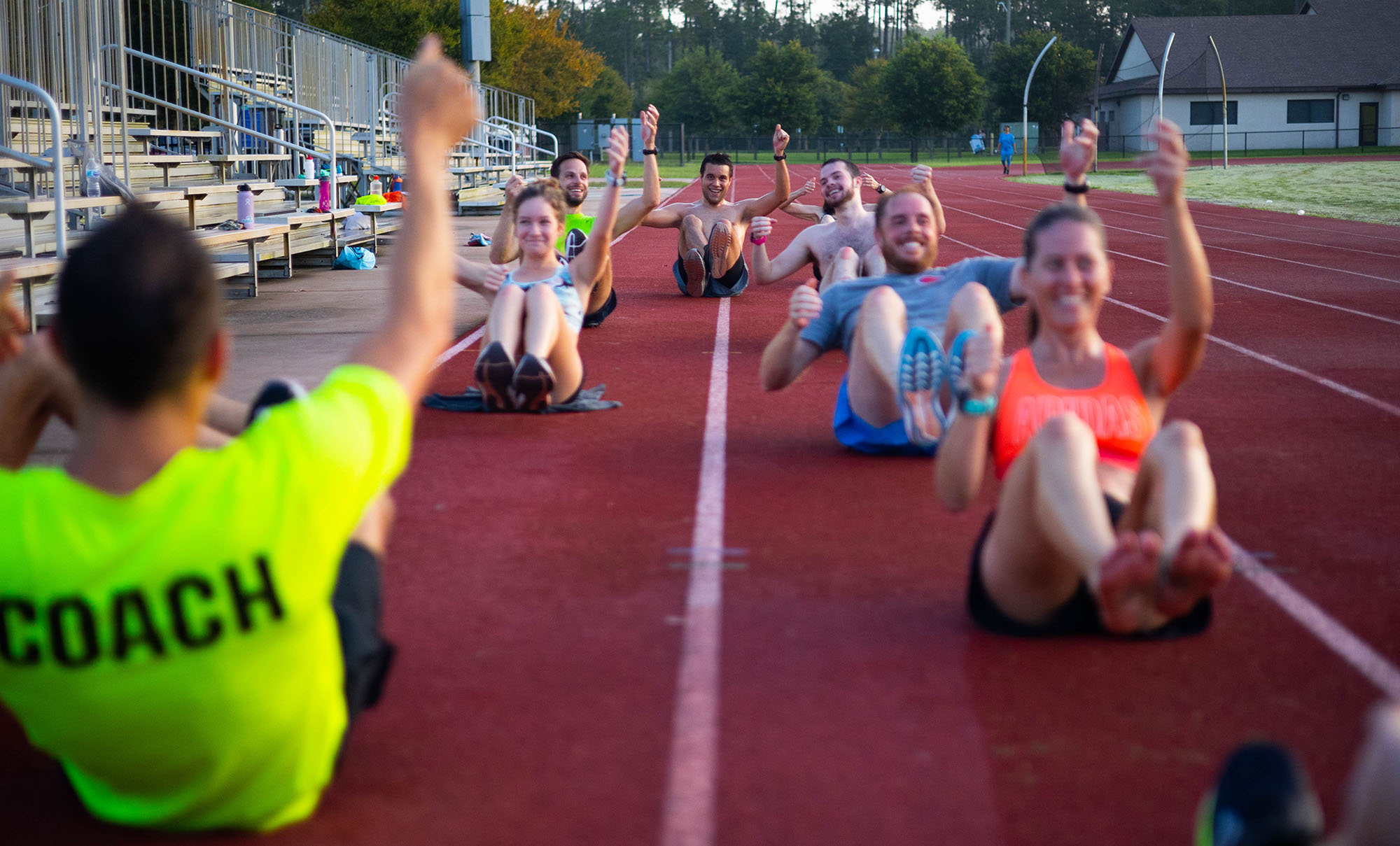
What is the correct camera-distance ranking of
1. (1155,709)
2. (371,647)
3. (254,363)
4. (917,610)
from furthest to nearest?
(254,363) < (917,610) < (1155,709) < (371,647)

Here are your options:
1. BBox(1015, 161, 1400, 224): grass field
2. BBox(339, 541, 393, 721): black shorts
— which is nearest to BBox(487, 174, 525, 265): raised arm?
BBox(339, 541, 393, 721): black shorts

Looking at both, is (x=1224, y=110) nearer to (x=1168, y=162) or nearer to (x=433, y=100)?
(x=1168, y=162)

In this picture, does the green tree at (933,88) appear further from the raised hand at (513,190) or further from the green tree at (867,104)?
the raised hand at (513,190)

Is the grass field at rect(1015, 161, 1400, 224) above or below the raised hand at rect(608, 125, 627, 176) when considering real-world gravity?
above

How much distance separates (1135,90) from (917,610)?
64267mm

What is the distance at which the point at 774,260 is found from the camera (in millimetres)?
9195

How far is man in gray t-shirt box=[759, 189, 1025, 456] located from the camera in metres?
5.57

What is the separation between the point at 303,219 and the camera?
44.0 ft

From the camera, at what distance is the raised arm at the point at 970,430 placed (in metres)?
3.43

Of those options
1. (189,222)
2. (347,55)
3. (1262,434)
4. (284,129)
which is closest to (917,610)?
(1262,434)

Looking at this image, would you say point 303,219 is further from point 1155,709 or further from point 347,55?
point 1155,709

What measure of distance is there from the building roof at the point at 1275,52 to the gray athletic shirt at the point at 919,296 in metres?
57.6

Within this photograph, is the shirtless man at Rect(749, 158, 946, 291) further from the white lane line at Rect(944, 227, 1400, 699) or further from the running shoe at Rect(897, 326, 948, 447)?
the white lane line at Rect(944, 227, 1400, 699)

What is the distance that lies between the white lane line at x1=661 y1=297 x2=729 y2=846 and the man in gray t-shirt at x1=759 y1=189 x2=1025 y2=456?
0.65m
